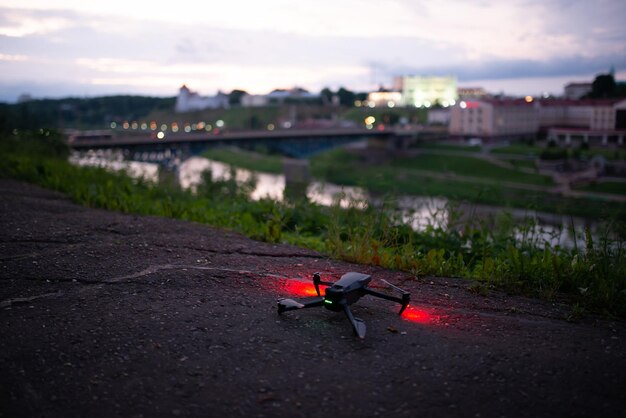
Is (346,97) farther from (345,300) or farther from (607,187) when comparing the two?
(345,300)

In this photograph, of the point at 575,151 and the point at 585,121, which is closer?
the point at 575,151

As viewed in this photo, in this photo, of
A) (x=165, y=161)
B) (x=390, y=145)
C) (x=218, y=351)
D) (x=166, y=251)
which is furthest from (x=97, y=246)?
(x=390, y=145)

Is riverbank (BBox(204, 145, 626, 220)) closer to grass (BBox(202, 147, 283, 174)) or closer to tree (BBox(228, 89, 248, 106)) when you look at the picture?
Result: grass (BBox(202, 147, 283, 174))

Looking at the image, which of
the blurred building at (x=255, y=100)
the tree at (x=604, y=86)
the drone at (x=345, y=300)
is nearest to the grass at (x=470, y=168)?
the tree at (x=604, y=86)

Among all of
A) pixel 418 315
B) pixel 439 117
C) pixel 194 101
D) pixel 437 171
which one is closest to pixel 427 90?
pixel 439 117

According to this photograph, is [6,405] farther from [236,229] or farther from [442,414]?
[236,229]

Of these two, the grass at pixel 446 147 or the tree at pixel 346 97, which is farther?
the tree at pixel 346 97

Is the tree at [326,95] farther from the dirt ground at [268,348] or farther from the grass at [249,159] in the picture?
the dirt ground at [268,348]
